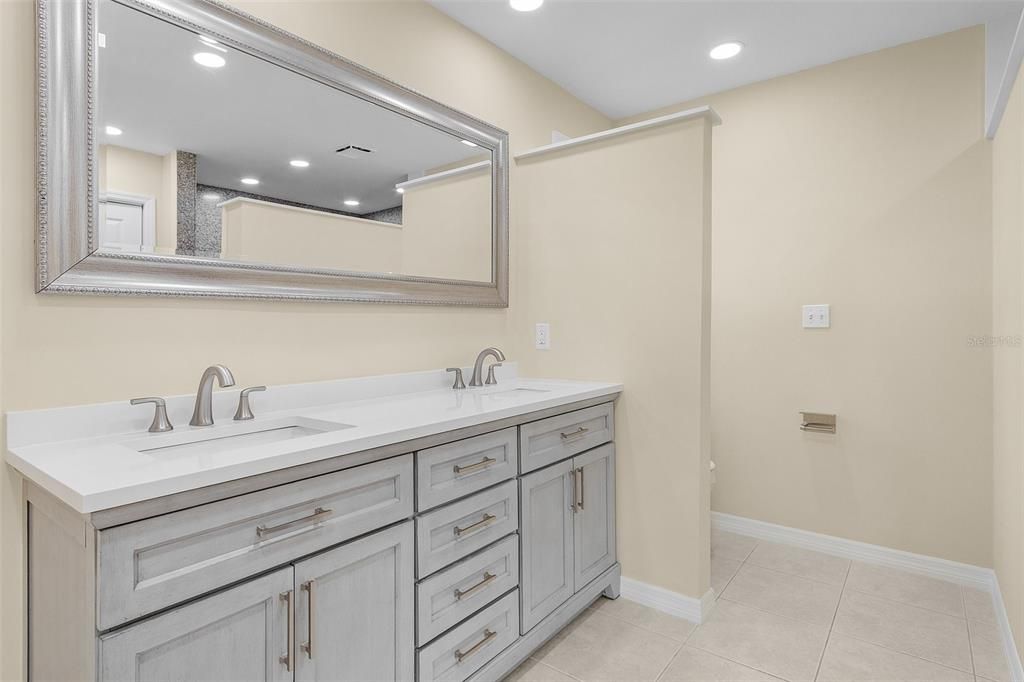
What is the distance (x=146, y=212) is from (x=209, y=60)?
0.49 metres

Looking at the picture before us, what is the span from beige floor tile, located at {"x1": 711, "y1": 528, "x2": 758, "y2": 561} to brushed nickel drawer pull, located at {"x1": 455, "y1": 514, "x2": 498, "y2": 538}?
1649mm

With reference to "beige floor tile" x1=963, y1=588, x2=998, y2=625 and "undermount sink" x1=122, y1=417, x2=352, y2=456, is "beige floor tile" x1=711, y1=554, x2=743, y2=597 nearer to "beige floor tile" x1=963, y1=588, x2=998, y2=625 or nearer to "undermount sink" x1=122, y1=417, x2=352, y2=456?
"beige floor tile" x1=963, y1=588, x2=998, y2=625

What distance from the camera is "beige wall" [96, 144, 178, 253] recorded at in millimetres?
1416

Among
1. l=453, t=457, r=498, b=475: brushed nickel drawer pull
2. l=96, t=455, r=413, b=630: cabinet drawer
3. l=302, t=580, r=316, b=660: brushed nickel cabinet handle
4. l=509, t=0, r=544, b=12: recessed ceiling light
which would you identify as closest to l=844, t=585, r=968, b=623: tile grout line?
l=453, t=457, r=498, b=475: brushed nickel drawer pull

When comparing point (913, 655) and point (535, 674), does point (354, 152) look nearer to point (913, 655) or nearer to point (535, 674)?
point (535, 674)

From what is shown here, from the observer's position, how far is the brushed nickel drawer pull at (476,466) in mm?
1591

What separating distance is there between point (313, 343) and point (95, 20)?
1.01 meters

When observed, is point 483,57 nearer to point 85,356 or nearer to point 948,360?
point 85,356

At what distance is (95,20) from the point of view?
1373 mm

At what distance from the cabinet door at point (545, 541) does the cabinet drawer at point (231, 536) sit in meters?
0.60

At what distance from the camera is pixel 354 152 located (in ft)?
6.68

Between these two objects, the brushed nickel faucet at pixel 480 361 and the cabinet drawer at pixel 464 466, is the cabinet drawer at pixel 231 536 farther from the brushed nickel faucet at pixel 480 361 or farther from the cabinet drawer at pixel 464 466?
the brushed nickel faucet at pixel 480 361

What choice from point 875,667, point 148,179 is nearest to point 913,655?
point 875,667

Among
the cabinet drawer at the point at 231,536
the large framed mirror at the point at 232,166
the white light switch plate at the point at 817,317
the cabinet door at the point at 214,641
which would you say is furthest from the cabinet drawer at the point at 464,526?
the white light switch plate at the point at 817,317
